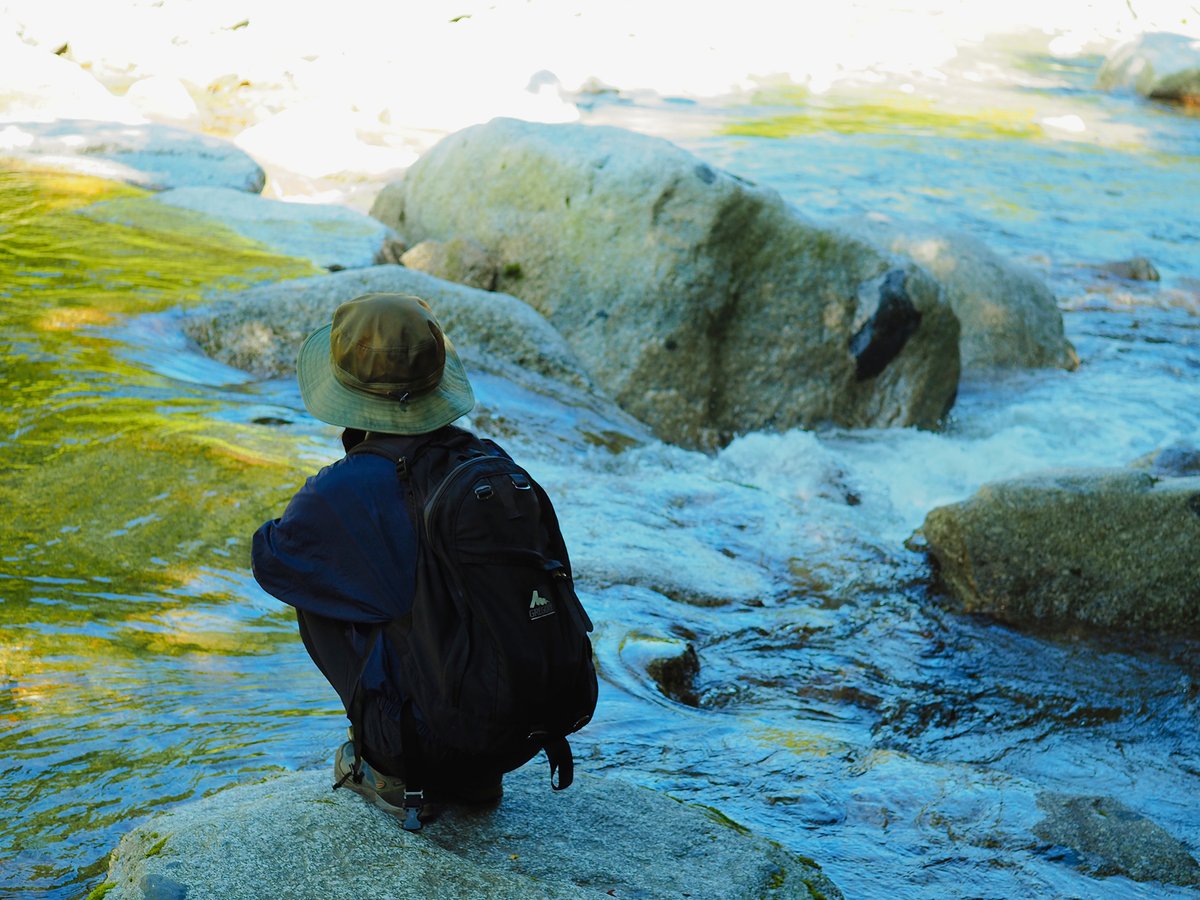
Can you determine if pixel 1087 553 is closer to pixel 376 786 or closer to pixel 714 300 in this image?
pixel 714 300

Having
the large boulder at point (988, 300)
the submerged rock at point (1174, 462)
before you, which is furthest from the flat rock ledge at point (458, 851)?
the large boulder at point (988, 300)

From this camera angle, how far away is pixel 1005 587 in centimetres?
570

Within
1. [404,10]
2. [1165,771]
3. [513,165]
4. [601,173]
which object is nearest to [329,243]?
[513,165]

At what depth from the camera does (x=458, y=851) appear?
2781 mm

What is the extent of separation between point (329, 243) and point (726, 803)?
6753 millimetres

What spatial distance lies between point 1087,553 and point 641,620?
81.6 inches

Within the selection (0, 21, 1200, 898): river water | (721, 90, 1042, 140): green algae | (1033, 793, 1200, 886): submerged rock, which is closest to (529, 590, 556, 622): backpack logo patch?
(0, 21, 1200, 898): river water

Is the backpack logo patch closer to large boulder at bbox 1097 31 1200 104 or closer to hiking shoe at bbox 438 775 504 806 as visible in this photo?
hiking shoe at bbox 438 775 504 806

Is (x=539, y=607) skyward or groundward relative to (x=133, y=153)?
skyward

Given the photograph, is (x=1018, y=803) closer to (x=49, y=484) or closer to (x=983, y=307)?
(x=49, y=484)

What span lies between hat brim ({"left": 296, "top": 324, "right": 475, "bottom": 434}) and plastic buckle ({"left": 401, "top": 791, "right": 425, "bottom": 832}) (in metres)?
0.79

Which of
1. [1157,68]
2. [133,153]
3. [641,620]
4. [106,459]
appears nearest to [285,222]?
[133,153]

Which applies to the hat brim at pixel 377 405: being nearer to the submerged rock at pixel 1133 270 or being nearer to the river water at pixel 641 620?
the river water at pixel 641 620

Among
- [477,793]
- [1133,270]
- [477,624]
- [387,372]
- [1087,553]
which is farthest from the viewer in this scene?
[1133,270]
